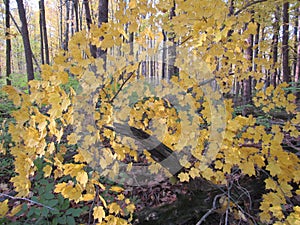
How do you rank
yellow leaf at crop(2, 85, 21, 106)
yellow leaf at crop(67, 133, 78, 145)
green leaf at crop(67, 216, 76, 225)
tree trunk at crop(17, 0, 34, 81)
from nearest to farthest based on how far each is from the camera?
1. yellow leaf at crop(2, 85, 21, 106)
2. yellow leaf at crop(67, 133, 78, 145)
3. green leaf at crop(67, 216, 76, 225)
4. tree trunk at crop(17, 0, 34, 81)

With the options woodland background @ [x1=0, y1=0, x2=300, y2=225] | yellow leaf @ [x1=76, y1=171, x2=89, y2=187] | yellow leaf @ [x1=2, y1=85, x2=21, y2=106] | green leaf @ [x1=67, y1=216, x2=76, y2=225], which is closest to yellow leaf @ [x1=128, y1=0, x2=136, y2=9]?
woodland background @ [x1=0, y1=0, x2=300, y2=225]

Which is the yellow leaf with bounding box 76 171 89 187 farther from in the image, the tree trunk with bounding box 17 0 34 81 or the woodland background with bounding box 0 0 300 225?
the tree trunk with bounding box 17 0 34 81

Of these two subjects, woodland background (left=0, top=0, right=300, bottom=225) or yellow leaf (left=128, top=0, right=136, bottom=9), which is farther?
yellow leaf (left=128, top=0, right=136, bottom=9)

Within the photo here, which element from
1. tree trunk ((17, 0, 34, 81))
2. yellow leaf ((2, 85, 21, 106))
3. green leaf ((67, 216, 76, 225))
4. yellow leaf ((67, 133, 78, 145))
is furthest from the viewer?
tree trunk ((17, 0, 34, 81))

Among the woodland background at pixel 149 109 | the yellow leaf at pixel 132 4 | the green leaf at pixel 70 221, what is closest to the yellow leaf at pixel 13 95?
the woodland background at pixel 149 109

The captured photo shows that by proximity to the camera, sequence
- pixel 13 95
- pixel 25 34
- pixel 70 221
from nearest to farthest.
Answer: pixel 13 95 → pixel 70 221 → pixel 25 34

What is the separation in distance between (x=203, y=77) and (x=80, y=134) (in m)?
0.89

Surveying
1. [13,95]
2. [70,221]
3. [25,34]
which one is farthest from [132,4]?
[25,34]

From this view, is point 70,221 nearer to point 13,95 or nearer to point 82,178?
point 82,178

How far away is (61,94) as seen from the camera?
0.98 metres

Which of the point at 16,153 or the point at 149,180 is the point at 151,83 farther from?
the point at 149,180

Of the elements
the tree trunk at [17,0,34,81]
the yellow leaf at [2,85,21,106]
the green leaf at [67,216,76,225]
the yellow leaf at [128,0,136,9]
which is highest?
the tree trunk at [17,0,34,81]

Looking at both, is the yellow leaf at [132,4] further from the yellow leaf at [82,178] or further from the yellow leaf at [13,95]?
the yellow leaf at [82,178]

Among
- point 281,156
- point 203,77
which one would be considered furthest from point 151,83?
point 281,156
